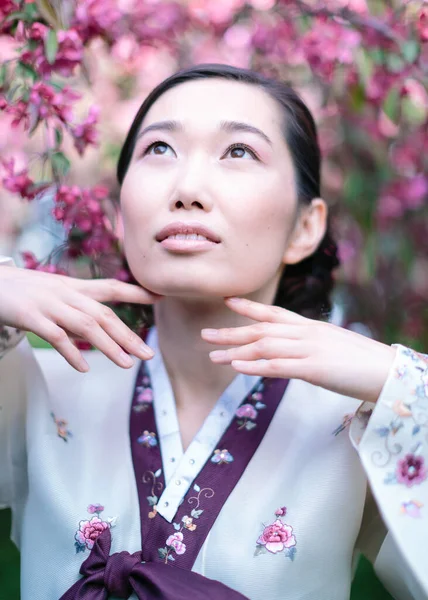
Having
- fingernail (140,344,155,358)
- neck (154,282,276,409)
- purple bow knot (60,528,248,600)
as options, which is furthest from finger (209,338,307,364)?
purple bow knot (60,528,248,600)

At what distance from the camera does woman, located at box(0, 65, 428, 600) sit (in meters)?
1.09

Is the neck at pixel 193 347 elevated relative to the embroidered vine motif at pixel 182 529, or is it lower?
elevated

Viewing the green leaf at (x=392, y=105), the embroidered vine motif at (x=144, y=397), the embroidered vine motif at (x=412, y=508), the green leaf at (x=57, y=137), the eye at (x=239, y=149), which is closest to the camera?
the embroidered vine motif at (x=412, y=508)

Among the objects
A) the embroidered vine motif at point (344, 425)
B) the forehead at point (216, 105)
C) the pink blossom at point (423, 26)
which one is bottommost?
the embroidered vine motif at point (344, 425)

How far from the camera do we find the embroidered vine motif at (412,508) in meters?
1.06

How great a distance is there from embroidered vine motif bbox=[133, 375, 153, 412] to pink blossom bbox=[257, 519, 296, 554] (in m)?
0.35

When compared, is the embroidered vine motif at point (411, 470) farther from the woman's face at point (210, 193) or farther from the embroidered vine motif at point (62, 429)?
the embroidered vine motif at point (62, 429)

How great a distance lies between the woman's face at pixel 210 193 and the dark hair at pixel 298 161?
0.10ft

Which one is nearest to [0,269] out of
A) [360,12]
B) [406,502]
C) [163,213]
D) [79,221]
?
[163,213]

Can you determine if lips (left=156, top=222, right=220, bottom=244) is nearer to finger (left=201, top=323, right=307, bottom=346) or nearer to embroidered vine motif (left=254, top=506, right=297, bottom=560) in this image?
finger (left=201, top=323, right=307, bottom=346)

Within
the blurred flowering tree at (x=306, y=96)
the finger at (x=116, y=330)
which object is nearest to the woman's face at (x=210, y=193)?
the finger at (x=116, y=330)

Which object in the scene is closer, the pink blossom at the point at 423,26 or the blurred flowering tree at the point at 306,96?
the blurred flowering tree at the point at 306,96

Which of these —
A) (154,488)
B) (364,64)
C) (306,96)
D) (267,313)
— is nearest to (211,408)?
(154,488)

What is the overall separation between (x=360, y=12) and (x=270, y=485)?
1.29 m
